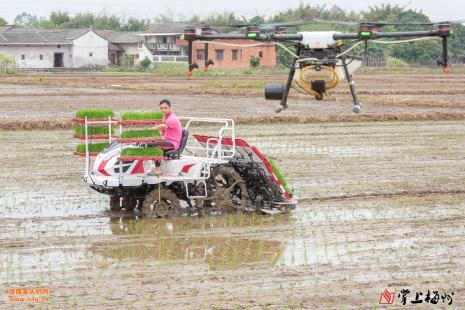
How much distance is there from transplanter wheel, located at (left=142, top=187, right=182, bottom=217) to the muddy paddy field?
17cm

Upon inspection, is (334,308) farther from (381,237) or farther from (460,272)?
(381,237)

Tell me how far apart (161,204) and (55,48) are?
77.8 metres

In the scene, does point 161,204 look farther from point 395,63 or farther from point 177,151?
point 395,63

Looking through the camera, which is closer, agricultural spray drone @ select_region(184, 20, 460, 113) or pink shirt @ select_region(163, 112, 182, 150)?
pink shirt @ select_region(163, 112, 182, 150)

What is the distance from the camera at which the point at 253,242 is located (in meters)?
12.5

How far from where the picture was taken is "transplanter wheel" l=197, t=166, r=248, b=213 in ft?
47.8

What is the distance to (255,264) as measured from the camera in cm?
1115

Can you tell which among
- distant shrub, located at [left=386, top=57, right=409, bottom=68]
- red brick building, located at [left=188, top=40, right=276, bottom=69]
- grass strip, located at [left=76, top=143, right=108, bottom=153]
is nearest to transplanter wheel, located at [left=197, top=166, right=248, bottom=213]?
grass strip, located at [left=76, top=143, right=108, bottom=153]

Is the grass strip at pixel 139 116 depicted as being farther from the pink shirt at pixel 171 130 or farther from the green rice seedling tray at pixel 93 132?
the green rice seedling tray at pixel 93 132

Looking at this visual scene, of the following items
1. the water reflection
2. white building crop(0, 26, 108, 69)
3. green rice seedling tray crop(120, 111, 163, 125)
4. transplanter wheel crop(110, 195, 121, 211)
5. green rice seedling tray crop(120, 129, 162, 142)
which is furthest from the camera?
white building crop(0, 26, 108, 69)

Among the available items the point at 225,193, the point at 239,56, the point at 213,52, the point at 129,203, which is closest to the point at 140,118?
the point at 129,203

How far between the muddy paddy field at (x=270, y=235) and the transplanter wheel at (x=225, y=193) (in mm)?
372

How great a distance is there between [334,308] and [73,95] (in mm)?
31428

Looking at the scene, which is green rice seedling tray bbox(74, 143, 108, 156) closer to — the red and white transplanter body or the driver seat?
the red and white transplanter body
